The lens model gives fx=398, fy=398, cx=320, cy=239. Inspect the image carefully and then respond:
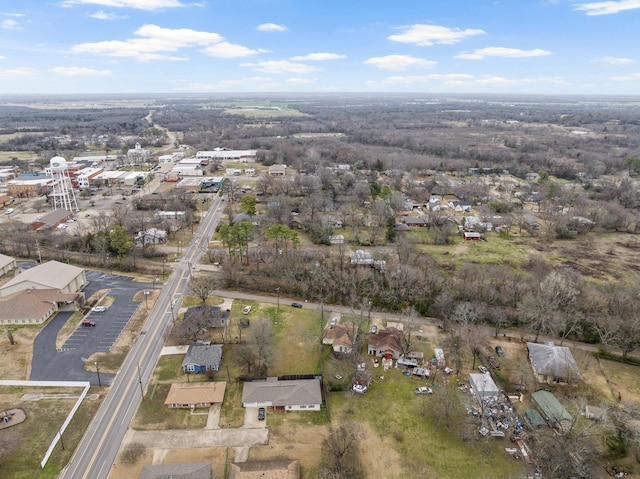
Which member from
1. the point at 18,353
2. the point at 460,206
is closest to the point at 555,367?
the point at 18,353

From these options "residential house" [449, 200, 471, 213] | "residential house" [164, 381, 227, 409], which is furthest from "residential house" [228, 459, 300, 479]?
"residential house" [449, 200, 471, 213]

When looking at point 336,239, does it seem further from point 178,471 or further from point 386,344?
point 178,471

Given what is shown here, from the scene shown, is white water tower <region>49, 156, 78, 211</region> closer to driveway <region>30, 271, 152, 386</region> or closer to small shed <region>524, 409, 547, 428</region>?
driveway <region>30, 271, 152, 386</region>

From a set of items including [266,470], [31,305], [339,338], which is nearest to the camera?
[266,470]

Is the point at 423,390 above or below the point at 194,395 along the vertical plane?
below

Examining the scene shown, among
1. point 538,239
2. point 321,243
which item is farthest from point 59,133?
point 538,239
